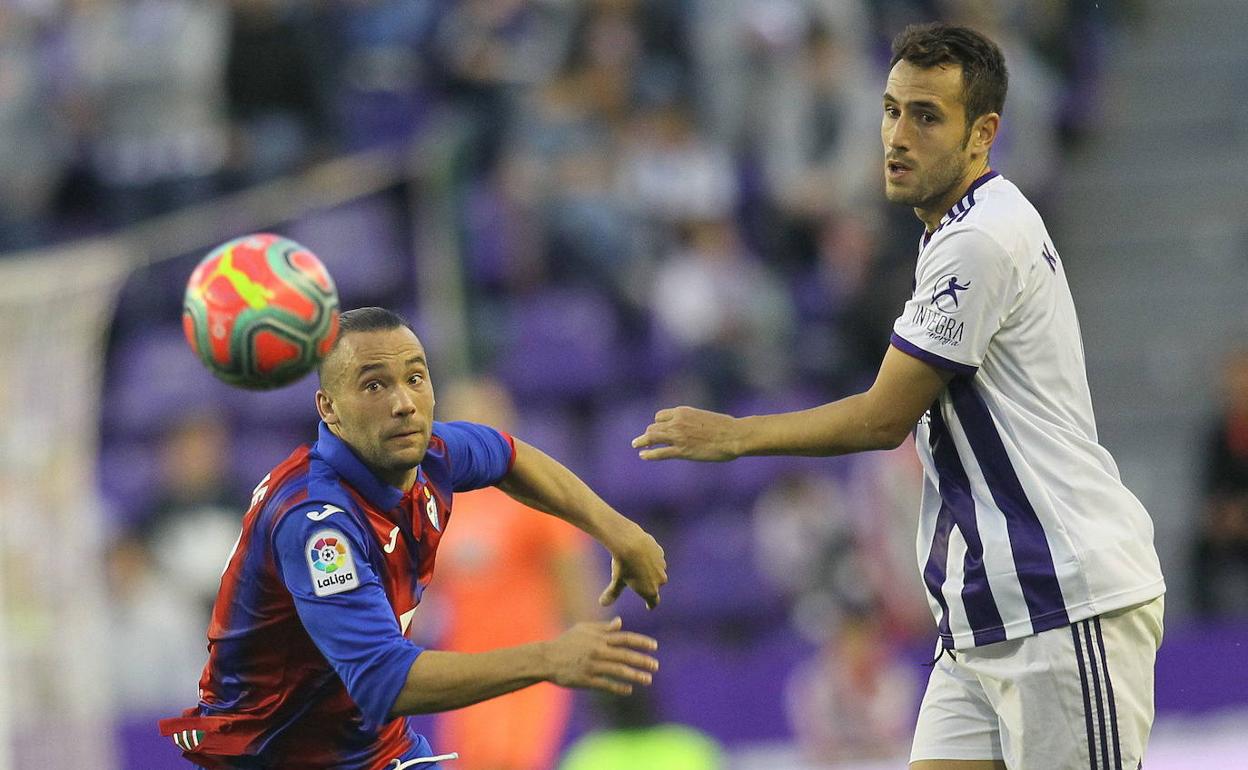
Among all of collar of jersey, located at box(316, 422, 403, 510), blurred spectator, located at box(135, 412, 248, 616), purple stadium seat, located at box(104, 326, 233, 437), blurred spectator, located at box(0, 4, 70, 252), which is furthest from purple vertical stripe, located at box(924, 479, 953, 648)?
blurred spectator, located at box(0, 4, 70, 252)

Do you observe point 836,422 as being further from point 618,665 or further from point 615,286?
point 615,286

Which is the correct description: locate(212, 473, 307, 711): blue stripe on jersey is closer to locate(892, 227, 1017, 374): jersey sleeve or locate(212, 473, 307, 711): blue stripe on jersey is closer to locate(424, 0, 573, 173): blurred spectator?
locate(892, 227, 1017, 374): jersey sleeve

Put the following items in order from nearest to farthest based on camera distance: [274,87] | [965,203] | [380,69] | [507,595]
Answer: [965,203]
[507,595]
[274,87]
[380,69]

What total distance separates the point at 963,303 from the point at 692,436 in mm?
678

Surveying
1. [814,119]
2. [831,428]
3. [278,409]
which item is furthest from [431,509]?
[814,119]

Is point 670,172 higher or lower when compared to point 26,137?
lower

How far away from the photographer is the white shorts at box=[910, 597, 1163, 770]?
4082 mm

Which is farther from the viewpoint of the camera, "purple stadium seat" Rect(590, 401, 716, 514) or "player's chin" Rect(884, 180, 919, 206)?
"purple stadium seat" Rect(590, 401, 716, 514)

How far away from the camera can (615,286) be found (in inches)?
417

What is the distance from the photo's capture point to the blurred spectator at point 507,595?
25.8ft

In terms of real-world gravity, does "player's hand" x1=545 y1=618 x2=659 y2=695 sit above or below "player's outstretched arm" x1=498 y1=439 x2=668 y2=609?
below

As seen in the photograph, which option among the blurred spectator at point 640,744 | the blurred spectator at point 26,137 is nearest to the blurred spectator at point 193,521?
the blurred spectator at point 26,137

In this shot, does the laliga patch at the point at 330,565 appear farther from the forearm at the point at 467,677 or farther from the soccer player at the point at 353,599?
the forearm at the point at 467,677

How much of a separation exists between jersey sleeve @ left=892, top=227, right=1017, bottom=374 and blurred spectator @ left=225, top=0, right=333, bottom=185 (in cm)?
718
